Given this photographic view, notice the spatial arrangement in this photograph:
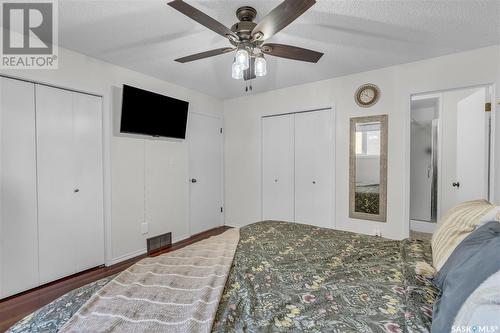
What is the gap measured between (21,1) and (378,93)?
3.55m

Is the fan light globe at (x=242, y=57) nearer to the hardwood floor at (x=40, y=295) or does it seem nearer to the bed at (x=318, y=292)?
the bed at (x=318, y=292)

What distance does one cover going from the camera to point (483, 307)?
0.72 metres

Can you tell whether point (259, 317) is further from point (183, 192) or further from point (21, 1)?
point (183, 192)

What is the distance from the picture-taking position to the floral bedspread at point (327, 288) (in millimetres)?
897

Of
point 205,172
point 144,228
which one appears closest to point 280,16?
point 144,228

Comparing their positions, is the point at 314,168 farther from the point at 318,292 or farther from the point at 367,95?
the point at 318,292

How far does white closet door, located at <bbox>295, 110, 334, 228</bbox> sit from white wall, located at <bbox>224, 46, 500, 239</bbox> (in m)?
0.13

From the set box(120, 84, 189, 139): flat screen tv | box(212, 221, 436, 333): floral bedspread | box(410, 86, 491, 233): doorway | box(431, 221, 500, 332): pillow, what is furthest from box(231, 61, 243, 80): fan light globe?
box(410, 86, 491, 233): doorway

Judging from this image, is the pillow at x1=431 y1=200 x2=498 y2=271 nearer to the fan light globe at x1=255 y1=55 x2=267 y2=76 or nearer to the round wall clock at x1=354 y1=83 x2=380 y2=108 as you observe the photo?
the fan light globe at x1=255 y1=55 x2=267 y2=76

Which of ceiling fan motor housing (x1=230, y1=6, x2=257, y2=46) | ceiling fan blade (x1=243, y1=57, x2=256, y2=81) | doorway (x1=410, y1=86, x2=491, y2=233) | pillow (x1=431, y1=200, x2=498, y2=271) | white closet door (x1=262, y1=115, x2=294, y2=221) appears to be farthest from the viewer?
white closet door (x1=262, y1=115, x2=294, y2=221)

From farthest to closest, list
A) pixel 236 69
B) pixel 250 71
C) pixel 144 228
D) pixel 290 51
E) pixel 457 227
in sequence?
1. pixel 144 228
2. pixel 250 71
3. pixel 290 51
4. pixel 236 69
5. pixel 457 227

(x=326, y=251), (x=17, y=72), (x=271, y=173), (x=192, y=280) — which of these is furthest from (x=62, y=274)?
(x=271, y=173)

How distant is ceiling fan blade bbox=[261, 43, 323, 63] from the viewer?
5.66 ft

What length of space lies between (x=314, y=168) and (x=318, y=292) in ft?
8.46
